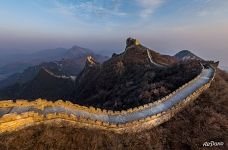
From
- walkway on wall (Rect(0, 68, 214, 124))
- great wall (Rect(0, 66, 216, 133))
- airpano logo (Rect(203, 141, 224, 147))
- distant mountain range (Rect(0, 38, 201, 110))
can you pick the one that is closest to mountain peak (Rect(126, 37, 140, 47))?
distant mountain range (Rect(0, 38, 201, 110))

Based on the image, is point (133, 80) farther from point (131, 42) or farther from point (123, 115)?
point (131, 42)

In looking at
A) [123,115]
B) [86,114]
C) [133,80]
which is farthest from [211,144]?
[133,80]

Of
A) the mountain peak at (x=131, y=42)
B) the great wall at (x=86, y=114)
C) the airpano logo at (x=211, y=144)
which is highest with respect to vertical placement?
the mountain peak at (x=131, y=42)

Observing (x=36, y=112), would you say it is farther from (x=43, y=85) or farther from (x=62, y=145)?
(x=43, y=85)

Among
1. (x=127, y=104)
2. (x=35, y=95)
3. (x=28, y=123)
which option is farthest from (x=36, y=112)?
(x=35, y=95)

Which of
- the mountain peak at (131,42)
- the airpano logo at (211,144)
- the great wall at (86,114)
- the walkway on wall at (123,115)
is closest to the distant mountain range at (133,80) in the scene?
the mountain peak at (131,42)

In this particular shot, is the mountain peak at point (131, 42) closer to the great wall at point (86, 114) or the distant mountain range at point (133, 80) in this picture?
the distant mountain range at point (133, 80)

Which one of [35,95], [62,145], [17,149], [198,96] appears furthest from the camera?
[35,95]

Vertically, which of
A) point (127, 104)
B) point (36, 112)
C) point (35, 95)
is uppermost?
point (36, 112)
